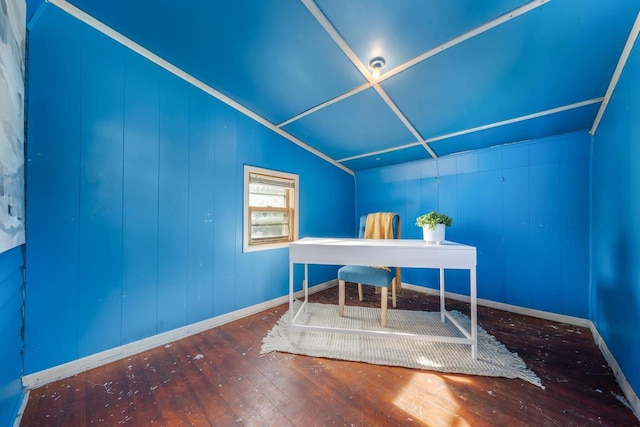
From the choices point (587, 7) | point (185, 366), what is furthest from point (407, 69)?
point (185, 366)

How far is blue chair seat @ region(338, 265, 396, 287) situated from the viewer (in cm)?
220

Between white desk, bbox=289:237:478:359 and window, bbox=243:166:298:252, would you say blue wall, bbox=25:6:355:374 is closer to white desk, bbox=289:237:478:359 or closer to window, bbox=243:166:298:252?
window, bbox=243:166:298:252

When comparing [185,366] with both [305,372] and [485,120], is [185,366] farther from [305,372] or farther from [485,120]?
[485,120]

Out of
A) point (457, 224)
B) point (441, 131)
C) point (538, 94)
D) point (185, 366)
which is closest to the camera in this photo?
point (185, 366)

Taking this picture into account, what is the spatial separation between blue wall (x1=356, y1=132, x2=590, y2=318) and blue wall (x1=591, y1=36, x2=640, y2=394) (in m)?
0.25

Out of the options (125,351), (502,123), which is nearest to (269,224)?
(125,351)

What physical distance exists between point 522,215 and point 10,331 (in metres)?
4.28

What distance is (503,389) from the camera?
1412 millimetres

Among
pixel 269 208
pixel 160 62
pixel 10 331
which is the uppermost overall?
pixel 160 62

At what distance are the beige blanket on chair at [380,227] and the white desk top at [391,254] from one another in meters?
0.74

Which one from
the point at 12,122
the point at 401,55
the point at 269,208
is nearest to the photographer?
the point at 12,122

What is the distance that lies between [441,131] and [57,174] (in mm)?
3399

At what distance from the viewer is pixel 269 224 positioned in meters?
3.01

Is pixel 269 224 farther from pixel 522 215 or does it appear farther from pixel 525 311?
pixel 525 311
